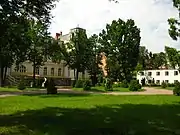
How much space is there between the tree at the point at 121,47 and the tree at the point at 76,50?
10129 millimetres

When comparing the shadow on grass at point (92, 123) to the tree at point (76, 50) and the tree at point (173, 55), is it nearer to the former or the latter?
the tree at point (173, 55)

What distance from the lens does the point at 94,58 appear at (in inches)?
3063

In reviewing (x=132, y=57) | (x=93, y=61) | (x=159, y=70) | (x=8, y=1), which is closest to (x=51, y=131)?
(x=8, y=1)

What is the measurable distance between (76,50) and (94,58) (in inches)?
332

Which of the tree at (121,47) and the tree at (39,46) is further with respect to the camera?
the tree at (121,47)

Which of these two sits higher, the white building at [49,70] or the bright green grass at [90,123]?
the white building at [49,70]

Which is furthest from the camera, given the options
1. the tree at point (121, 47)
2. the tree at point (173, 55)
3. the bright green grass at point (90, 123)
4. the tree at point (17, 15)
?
the tree at point (121, 47)

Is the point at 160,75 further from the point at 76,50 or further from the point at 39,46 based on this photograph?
the point at 39,46

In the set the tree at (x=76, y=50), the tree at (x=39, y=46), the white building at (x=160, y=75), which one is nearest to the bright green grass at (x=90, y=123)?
the tree at (x=39, y=46)

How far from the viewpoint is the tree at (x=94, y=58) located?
74869 millimetres

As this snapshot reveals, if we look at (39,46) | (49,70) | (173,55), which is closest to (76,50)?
(49,70)

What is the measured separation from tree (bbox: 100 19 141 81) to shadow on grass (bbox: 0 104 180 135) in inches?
2501

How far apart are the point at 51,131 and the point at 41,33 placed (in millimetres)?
46911

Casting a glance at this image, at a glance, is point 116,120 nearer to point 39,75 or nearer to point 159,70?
point 39,75
